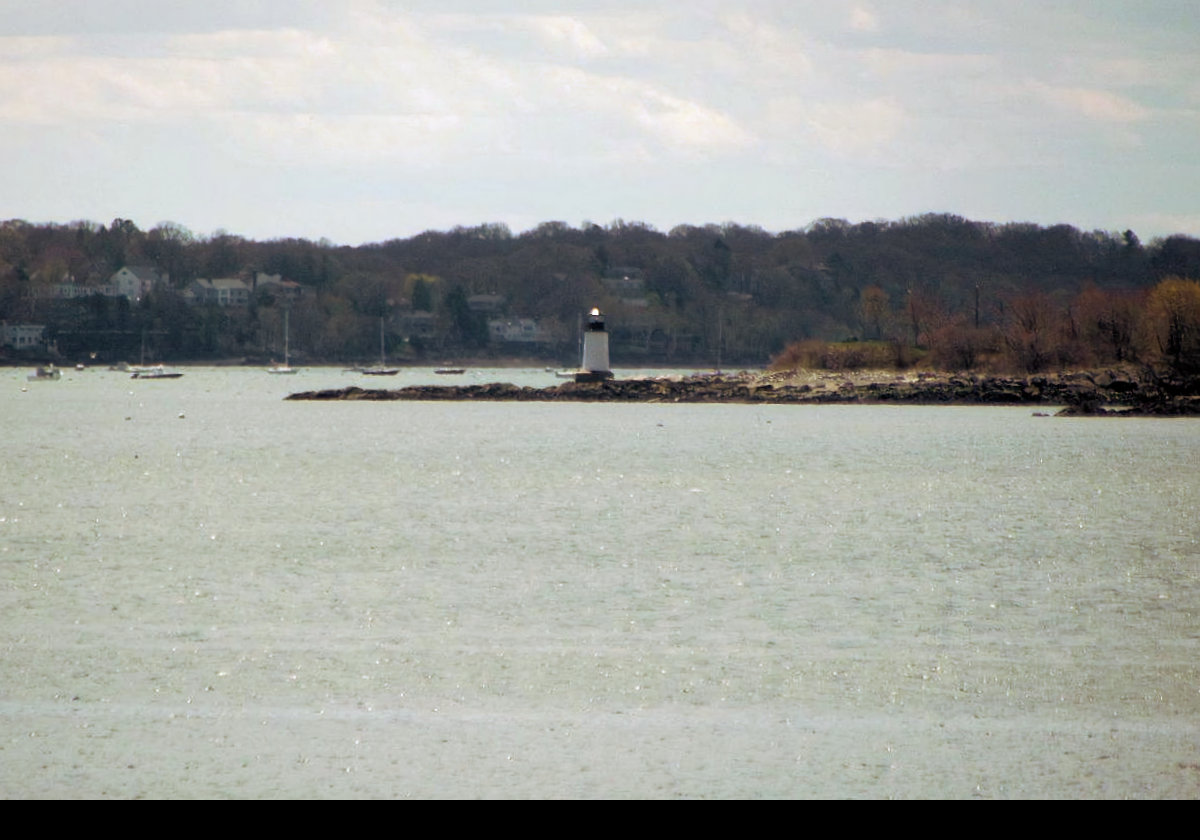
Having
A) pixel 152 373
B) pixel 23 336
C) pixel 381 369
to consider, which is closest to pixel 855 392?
pixel 381 369

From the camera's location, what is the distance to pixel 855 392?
75750 millimetres

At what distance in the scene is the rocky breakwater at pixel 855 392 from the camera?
65.4 meters

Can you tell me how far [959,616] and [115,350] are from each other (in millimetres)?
173881

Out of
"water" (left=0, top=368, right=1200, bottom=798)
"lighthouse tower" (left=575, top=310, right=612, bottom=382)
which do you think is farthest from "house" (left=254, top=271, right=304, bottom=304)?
"water" (left=0, top=368, right=1200, bottom=798)

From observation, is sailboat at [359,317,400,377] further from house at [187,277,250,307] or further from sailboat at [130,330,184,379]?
house at [187,277,250,307]

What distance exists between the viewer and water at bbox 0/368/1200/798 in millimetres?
7512

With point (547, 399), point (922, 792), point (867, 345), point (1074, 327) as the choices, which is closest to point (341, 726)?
point (922, 792)

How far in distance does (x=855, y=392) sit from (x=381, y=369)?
87.6 metres

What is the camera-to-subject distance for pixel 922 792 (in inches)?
279

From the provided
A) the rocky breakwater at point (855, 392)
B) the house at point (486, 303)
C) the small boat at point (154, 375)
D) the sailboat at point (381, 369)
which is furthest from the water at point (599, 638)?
the house at point (486, 303)

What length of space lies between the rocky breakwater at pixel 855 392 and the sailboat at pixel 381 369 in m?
Result: 54.3

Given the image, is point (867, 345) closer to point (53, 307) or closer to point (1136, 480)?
point (1136, 480)

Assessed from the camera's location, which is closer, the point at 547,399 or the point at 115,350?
the point at 547,399

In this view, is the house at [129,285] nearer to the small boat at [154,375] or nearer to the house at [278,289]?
the house at [278,289]
